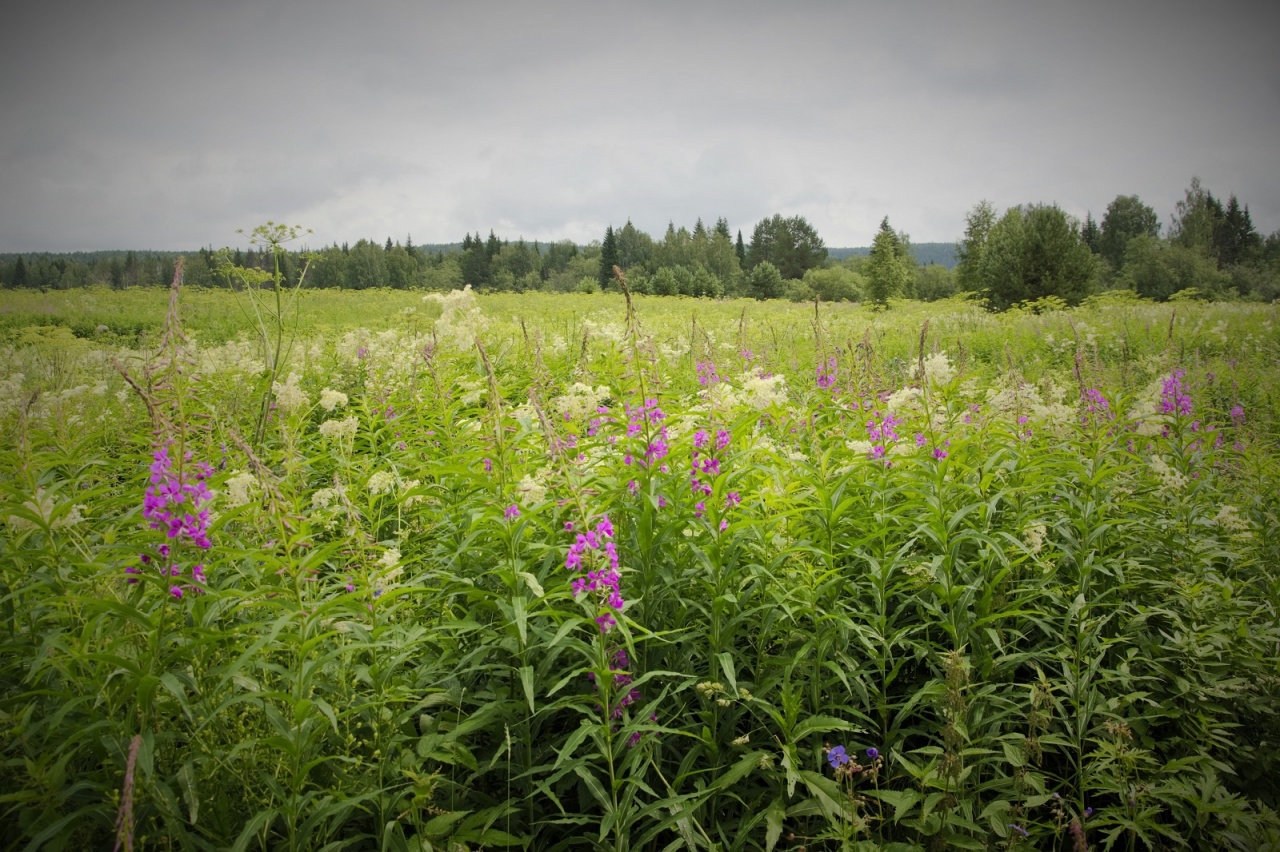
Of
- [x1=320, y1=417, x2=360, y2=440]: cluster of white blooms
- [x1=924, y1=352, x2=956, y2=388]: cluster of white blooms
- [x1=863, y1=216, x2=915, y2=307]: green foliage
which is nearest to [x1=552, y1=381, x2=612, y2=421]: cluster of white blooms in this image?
[x1=320, y1=417, x2=360, y2=440]: cluster of white blooms

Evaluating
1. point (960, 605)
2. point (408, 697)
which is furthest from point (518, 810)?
point (960, 605)

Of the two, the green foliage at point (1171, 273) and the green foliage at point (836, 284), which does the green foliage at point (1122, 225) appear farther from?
the green foliage at point (836, 284)

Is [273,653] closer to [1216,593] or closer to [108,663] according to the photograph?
[108,663]

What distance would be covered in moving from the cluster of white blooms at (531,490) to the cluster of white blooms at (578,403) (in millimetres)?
708

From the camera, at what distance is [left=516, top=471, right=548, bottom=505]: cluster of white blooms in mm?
2426

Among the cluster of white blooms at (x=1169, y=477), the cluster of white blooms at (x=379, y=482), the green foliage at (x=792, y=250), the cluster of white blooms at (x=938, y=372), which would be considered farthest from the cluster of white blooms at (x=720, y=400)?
the green foliage at (x=792, y=250)

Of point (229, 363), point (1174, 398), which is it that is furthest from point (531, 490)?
point (229, 363)

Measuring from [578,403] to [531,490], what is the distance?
37.3 inches

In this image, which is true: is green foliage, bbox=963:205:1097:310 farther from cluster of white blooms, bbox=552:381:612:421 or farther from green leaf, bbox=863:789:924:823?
green leaf, bbox=863:789:924:823

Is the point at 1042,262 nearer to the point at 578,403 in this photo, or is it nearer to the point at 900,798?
the point at 578,403

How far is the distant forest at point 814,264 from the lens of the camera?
981 inches

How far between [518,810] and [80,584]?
5.94 feet

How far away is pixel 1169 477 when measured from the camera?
3174mm

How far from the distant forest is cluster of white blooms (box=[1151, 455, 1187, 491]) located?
2042mm
